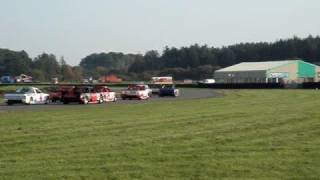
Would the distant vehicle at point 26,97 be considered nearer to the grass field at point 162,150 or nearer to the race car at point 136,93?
the race car at point 136,93

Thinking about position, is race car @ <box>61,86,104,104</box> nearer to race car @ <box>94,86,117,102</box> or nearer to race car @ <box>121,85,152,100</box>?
race car @ <box>94,86,117,102</box>

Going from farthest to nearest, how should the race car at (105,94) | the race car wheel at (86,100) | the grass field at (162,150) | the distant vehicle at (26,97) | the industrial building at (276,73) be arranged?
1. the industrial building at (276,73)
2. the race car at (105,94)
3. the race car wheel at (86,100)
4. the distant vehicle at (26,97)
5. the grass field at (162,150)

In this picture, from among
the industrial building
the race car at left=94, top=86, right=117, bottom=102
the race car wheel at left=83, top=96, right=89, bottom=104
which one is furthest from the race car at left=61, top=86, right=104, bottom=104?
the industrial building

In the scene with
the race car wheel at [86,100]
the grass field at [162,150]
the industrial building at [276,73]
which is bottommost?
the grass field at [162,150]

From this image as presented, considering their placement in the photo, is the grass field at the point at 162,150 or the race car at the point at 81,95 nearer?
the grass field at the point at 162,150

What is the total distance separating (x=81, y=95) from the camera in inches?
1618

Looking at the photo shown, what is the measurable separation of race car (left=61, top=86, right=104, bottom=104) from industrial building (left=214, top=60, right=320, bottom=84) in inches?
2875

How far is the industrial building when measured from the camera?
115188 millimetres

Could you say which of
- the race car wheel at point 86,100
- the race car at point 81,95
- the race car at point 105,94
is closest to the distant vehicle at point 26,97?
the race car at point 81,95

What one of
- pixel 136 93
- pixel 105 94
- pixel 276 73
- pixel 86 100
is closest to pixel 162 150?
pixel 86 100

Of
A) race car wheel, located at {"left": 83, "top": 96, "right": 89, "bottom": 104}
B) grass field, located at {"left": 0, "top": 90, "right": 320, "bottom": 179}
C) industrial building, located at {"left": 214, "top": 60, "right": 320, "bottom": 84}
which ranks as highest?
industrial building, located at {"left": 214, "top": 60, "right": 320, "bottom": 84}

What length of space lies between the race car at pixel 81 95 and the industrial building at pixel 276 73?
73.0m

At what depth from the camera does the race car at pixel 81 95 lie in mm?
41031

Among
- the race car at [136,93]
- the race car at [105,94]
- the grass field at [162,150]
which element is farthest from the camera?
the race car at [136,93]
